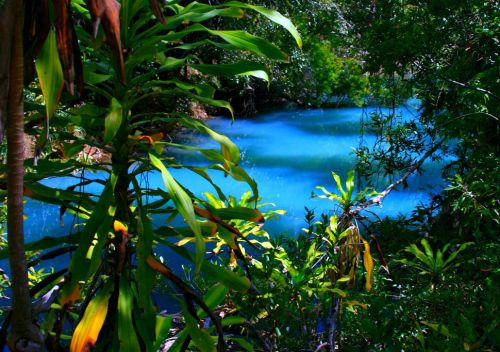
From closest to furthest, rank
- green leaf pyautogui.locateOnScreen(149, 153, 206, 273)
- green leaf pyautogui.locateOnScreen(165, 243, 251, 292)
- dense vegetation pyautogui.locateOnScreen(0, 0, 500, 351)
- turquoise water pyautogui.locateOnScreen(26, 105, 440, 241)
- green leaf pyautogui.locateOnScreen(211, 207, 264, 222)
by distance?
dense vegetation pyautogui.locateOnScreen(0, 0, 500, 351), green leaf pyautogui.locateOnScreen(149, 153, 206, 273), green leaf pyautogui.locateOnScreen(165, 243, 251, 292), green leaf pyautogui.locateOnScreen(211, 207, 264, 222), turquoise water pyautogui.locateOnScreen(26, 105, 440, 241)

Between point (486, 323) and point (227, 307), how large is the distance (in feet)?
4.32

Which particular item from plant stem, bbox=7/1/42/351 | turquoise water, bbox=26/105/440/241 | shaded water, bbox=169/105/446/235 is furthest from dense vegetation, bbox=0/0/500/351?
shaded water, bbox=169/105/446/235

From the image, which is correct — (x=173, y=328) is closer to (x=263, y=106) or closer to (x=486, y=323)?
(x=486, y=323)

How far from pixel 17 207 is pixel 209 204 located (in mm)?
600

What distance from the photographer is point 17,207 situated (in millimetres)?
1012

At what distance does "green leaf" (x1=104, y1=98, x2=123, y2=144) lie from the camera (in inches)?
46.2

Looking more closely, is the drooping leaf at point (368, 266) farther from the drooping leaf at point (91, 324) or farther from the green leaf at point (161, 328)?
the drooping leaf at point (91, 324)

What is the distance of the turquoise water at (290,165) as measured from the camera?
18.7 feet

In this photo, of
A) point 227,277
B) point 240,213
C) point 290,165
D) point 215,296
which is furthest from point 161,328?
point 290,165

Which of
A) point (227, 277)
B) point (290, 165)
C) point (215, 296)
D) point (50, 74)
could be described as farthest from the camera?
point (290, 165)

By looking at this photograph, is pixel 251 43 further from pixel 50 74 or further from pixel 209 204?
pixel 50 74

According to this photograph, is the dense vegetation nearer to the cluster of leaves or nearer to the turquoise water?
the cluster of leaves

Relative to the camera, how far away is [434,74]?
2928mm

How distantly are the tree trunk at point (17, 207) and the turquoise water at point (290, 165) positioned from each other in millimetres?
2777
